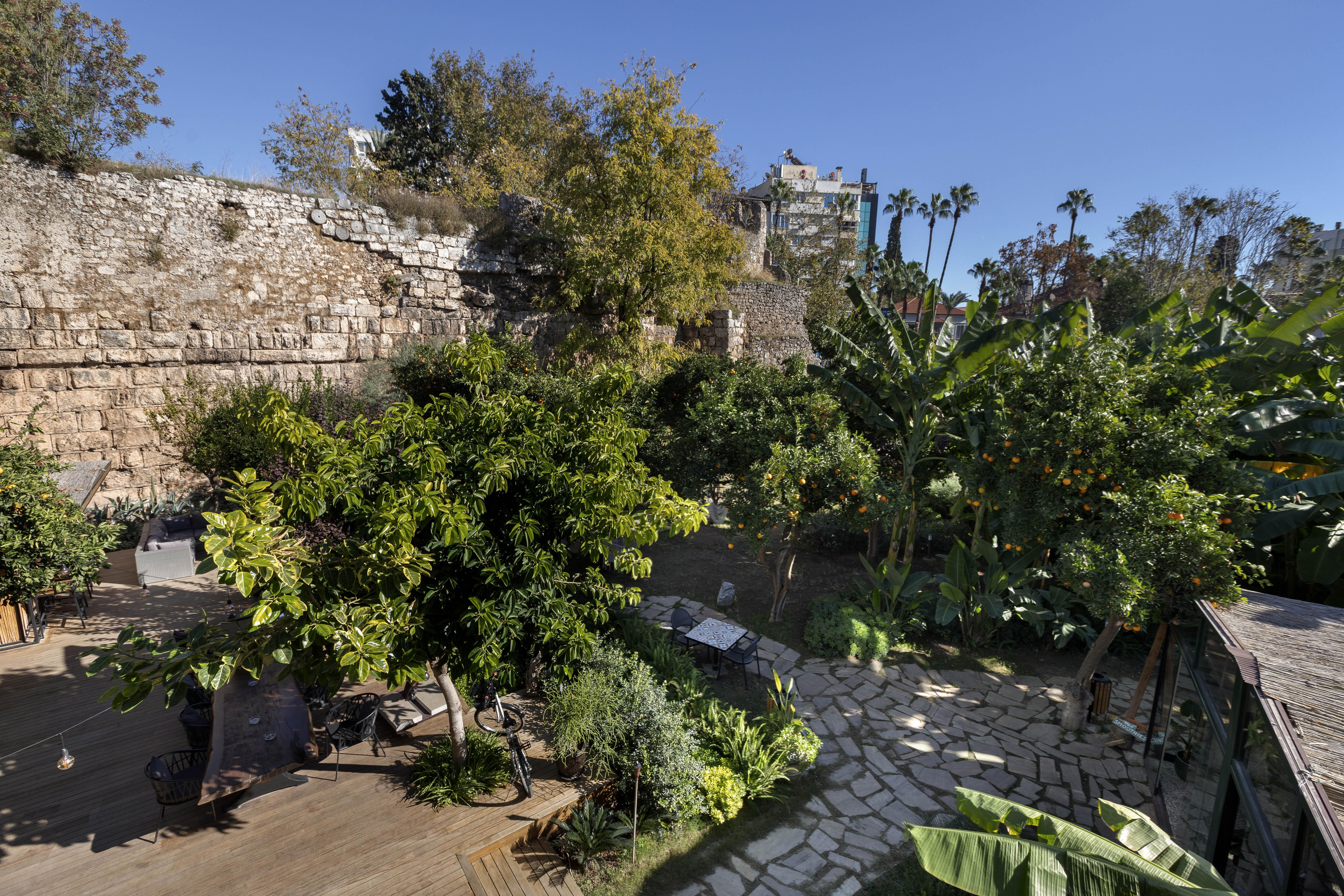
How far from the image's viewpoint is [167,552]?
9789mm

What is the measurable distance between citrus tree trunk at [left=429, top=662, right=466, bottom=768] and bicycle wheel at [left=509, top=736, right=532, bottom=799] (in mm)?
463

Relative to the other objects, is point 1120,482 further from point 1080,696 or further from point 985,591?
point 985,591

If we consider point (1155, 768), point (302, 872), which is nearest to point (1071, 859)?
point (1155, 768)

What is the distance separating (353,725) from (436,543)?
3.10 meters

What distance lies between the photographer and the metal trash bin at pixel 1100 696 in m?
7.29

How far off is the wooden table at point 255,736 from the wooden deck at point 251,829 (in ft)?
1.44

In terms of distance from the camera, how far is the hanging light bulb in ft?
17.9

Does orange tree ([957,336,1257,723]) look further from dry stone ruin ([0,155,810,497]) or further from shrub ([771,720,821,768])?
dry stone ruin ([0,155,810,497])

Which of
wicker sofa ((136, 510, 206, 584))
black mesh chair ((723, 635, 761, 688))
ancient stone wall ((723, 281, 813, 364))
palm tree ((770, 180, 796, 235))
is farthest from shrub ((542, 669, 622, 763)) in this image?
palm tree ((770, 180, 796, 235))

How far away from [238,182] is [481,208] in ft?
17.1

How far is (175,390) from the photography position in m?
12.2

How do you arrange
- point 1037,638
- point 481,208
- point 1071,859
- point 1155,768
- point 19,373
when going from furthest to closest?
point 481,208 < point 19,373 < point 1037,638 < point 1155,768 < point 1071,859

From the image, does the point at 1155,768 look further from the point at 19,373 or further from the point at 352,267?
the point at 19,373

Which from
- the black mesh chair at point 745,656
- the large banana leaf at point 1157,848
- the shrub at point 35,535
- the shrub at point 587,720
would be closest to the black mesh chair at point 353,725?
the shrub at point 587,720
